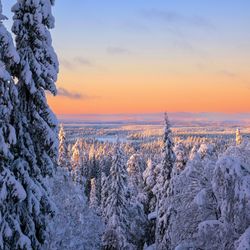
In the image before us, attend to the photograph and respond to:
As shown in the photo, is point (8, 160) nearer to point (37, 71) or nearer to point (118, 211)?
point (37, 71)

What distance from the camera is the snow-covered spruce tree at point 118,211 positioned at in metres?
41.1

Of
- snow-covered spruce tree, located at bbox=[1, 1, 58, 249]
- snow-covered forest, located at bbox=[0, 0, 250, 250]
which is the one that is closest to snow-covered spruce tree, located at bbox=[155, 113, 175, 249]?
snow-covered forest, located at bbox=[0, 0, 250, 250]

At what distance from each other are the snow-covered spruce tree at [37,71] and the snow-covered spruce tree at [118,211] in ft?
90.2

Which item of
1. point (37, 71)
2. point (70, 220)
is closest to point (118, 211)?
point (70, 220)

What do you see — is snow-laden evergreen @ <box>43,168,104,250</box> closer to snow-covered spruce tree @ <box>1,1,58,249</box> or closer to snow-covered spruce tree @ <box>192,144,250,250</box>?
snow-covered spruce tree @ <box>192,144,250,250</box>

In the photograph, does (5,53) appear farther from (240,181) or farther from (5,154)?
(240,181)

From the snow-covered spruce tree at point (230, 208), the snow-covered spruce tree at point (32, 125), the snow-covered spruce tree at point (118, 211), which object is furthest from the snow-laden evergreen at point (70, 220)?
the snow-covered spruce tree at point (32, 125)

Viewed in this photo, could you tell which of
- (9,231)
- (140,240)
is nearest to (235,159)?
(9,231)

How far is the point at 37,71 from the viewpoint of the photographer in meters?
14.4

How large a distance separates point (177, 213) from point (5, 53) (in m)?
10.7

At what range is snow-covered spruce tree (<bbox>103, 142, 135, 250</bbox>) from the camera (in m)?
41.1

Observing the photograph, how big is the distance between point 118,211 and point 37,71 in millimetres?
29992

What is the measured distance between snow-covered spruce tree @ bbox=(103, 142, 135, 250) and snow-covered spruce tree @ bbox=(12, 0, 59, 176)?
27490 millimetres

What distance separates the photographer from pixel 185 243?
18.9 meters
